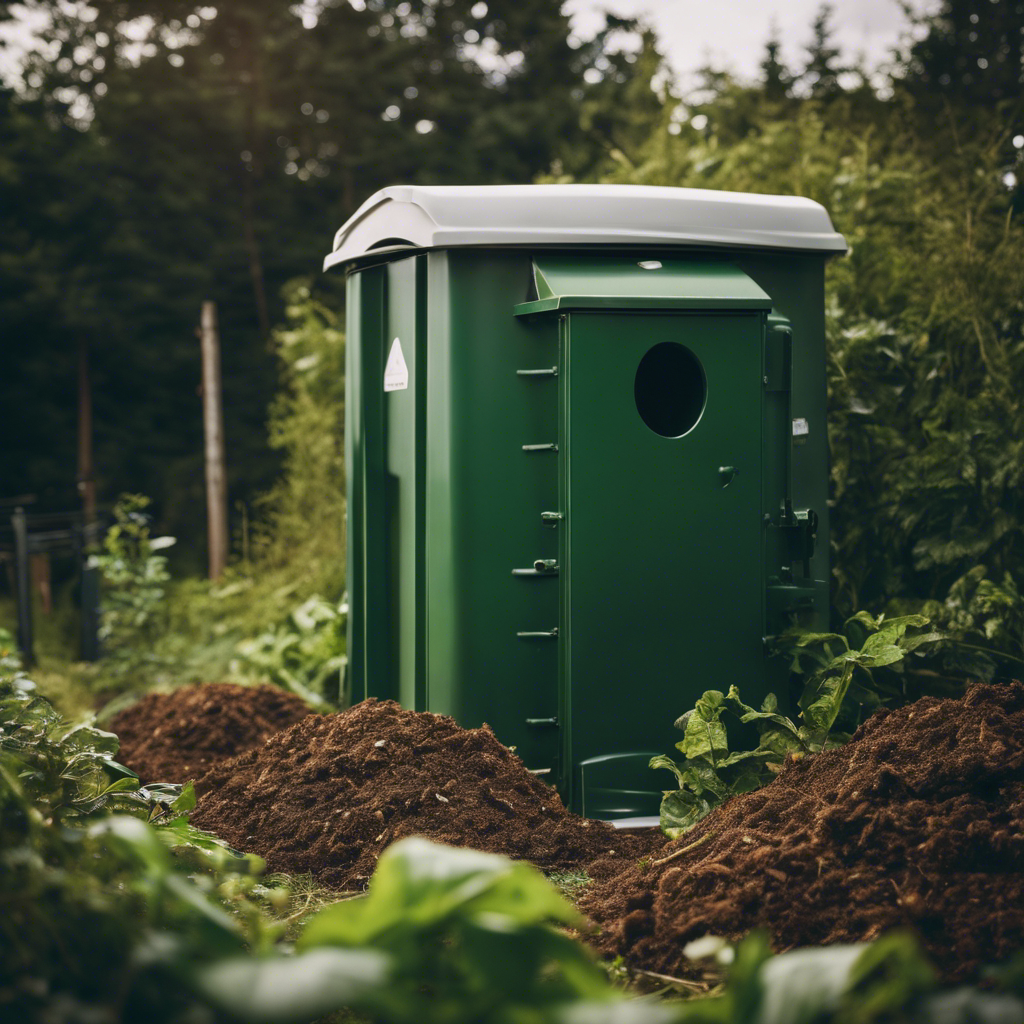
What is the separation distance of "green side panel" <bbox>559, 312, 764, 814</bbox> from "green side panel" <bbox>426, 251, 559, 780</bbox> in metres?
0.11

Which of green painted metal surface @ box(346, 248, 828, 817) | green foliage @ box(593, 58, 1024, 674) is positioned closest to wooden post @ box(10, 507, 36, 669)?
green painted metal surface @ box(346, 248, 828, 817)

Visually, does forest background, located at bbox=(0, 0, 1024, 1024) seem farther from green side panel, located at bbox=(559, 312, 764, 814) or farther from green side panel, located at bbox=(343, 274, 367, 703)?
green side panel, located at bbox=(343, 274, 367, 703)

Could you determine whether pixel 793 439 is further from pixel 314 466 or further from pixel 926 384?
pixel 314 466

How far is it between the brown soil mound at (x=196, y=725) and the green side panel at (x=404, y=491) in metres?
0.79

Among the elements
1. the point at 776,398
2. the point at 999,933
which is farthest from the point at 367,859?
the point at 776,398

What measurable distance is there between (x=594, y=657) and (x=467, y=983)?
8.52ft

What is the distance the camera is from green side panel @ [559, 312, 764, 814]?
400cm

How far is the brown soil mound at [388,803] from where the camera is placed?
11.2 feet

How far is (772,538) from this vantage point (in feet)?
14.3

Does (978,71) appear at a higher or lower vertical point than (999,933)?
higher

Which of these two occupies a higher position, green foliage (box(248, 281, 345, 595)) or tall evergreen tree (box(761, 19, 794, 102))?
tall evergreen tree (box(761, 19, 794, 102))

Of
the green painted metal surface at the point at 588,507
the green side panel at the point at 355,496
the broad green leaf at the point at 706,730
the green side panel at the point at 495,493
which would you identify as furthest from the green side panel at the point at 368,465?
the broad green leaf at the point at 706,730

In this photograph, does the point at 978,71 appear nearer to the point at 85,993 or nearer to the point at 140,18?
the point at 140,18

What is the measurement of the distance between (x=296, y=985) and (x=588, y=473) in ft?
9.57
